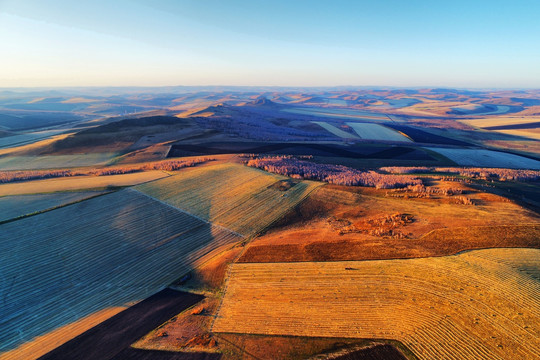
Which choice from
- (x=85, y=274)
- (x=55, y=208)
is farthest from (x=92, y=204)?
(x=85, y=274)

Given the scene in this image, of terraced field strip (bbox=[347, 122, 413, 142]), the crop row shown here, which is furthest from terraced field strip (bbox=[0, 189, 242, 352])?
terraced field strip (bbox=[347, 122, 413, 142])

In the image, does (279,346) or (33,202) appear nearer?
(279,346)

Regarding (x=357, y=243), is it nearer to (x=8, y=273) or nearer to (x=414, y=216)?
(x=414, y=216)

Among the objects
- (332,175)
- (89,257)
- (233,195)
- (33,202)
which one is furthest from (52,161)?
(332,175)

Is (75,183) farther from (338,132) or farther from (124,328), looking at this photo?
(338,132)

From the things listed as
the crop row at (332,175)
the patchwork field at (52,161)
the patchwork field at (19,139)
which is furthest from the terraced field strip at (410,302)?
the patchwork field at (19,139)

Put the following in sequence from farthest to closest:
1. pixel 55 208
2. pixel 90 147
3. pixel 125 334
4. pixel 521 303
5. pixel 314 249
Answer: pixel 90 147
pixel 55 208
pixel 314 249
pixel 125 334
pixel 521 303

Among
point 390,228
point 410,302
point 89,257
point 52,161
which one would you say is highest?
point 52,161
